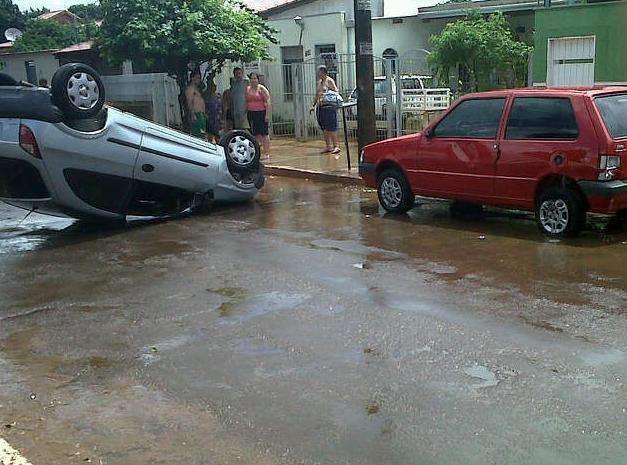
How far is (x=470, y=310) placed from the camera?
20.6 feet

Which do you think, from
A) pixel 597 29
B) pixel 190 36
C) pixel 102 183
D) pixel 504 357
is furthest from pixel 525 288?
pixel 190 36

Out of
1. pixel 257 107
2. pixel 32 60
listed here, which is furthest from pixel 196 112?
pixel 32 60

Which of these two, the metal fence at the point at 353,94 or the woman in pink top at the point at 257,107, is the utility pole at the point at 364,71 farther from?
the woman in pink top at the point at 257,107

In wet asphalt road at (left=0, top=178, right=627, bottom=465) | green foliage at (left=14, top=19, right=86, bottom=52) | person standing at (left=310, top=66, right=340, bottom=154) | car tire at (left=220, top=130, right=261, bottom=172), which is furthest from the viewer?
green foliage at (left=14, top=19, right=86, bottom=52)

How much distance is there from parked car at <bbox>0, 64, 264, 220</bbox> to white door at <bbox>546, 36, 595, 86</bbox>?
7696 mm

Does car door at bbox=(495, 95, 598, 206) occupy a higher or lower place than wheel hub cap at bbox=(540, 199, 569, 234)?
higher

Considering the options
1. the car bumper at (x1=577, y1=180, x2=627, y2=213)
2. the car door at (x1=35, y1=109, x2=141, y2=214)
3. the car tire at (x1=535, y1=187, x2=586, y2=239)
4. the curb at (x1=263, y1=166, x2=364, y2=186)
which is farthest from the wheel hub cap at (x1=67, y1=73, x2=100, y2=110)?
the car bumper at (x1=577, y1=180, x2=627, y2=213)

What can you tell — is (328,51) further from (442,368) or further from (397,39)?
(442,368)

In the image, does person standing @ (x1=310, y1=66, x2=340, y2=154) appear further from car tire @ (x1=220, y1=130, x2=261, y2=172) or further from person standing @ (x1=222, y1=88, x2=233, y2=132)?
car tire @ (x1=220, y1=130, x2=261, y2=172)

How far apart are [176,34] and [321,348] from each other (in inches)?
559

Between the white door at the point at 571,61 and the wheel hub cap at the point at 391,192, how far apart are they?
628cm

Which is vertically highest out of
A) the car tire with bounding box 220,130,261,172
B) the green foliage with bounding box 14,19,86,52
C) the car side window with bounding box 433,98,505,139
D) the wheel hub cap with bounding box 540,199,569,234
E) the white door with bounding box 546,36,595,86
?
the green foliage with bounding box 14,19,86,52

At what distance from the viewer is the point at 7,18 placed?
55719mm

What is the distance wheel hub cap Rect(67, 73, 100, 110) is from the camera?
942 centimetres
